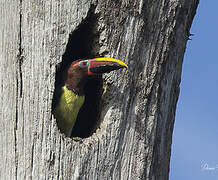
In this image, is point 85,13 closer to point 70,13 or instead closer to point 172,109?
point 70,13

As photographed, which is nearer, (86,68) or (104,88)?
(104,88)

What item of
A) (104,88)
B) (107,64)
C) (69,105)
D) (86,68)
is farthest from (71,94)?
(107,64)

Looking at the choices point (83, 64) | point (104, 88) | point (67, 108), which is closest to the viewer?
point (104, 88)

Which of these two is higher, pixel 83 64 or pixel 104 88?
pixel 83 64

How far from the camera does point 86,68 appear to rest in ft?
13.0

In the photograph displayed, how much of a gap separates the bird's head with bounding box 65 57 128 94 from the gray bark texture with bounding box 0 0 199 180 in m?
0.11

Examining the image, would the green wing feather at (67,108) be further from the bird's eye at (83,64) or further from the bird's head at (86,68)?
the bird's eye at (83,64)

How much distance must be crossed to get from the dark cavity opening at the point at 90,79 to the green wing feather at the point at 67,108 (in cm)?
11

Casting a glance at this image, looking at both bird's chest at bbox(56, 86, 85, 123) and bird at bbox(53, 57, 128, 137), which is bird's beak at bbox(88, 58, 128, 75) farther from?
bird's chest at bbox(56, 86, 85, 123)

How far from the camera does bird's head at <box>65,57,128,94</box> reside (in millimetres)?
3320

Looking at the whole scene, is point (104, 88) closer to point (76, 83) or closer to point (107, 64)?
point (107, 64)

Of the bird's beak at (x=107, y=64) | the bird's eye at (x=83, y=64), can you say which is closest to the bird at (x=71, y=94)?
the bird's eye at (x=83, y=64)

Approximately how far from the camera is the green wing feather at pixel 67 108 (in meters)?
4.23

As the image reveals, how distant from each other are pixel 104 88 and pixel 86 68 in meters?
0.53
